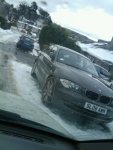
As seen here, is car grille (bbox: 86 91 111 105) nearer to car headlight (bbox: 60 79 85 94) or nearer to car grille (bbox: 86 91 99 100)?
car grille (bbox: 86 91 99 100)

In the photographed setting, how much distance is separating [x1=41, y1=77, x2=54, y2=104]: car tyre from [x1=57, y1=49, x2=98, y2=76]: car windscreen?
1246 millimetres

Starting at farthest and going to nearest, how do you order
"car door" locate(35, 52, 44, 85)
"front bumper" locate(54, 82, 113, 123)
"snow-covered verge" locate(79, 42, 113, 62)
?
"snow-covered verge" locate(79, 42, 113, 62) → "car door" locate(35, 52, 44, 85) → "front bumper" locate(54, 82, 113, 123)

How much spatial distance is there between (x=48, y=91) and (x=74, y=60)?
1877 mm

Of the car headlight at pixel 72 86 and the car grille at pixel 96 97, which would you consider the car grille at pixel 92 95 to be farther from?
the car headlight at pixel 72 86

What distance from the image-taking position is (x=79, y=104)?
697 cm

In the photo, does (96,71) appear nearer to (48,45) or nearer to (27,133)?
(48,45)

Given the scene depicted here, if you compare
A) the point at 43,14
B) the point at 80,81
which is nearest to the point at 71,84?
the point at 80,81

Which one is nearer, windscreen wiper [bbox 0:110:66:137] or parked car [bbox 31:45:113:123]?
windscreen wiper [bbox 0:110:66:137]

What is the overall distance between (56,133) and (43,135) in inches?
4.6

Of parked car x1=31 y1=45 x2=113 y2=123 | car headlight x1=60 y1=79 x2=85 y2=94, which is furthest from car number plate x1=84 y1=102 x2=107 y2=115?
car headlight x1=60 y1=79 x2=85 y2=94

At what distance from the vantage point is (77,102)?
23.0ft

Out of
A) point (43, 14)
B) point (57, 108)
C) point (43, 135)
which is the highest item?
point (43, 14)

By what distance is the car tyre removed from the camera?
6809 mm

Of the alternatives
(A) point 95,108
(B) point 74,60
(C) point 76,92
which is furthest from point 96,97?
(B) point 74,60
